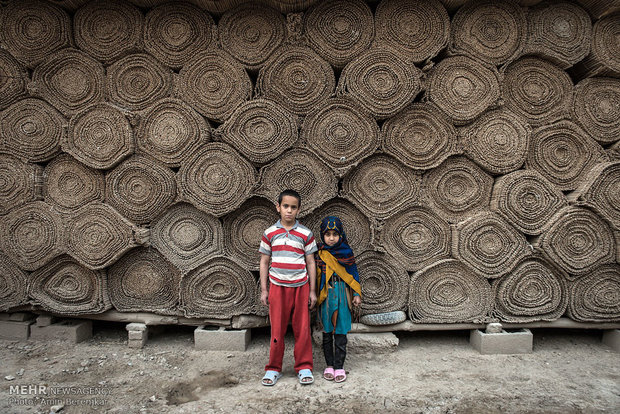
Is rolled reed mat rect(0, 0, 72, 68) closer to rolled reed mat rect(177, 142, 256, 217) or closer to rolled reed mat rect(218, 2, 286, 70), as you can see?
rolled reed mat rect(218, 2, 286, 70)

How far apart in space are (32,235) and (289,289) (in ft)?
7.29

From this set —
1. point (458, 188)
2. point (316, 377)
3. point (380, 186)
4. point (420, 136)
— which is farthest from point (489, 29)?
point (316, 377)

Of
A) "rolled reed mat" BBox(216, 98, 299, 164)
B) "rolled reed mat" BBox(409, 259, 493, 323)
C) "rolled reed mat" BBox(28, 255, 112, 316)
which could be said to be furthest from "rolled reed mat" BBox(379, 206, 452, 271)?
"rolled reed mat" BBox(28, 255, 112, 316)

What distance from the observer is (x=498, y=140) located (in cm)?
300

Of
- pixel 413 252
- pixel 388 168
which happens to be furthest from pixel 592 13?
pixel 413 252

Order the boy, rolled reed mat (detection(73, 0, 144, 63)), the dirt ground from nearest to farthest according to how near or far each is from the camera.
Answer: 1. the dirt ground
2. the boy
3. rolled reed mat (detection(73, 0, 144, 63))

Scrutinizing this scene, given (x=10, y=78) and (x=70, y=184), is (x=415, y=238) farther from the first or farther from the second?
(x=10, y=78)

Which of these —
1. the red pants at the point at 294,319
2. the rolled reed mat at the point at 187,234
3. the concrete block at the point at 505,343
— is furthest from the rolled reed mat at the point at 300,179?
the concrete block at the point at 505,343

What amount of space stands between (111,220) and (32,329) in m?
1.21

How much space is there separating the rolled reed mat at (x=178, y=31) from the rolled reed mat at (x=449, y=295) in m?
2.53

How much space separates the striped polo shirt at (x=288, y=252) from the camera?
8.55 feet

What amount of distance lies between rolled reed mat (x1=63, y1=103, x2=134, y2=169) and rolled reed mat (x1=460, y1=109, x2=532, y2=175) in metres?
2.66

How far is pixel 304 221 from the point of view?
10.1 ft

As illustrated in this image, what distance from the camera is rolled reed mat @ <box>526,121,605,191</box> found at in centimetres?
304
